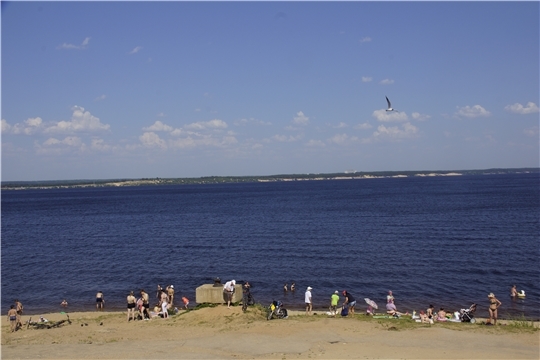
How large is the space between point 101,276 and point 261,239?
72.4ft

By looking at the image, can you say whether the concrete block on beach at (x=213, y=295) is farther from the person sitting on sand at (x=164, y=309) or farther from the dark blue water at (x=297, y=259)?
the dark blue water at (x=297, y=259)

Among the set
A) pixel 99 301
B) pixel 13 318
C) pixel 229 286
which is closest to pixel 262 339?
pixel 229 286

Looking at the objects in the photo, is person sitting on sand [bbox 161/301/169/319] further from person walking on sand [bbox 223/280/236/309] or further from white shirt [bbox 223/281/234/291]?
white shirt [bbox 223/281/234/291]

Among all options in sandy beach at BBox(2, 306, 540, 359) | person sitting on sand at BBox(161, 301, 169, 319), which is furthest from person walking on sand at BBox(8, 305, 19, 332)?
person sitting on sand at BBox(161, 301, 169, 319)

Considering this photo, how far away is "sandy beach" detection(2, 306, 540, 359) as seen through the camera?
17.6m

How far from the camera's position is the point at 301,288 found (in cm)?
3509

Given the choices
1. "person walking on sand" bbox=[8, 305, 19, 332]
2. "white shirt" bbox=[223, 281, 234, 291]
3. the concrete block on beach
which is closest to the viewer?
"person walking on sand" bbox=[8, 305, 19, 332]

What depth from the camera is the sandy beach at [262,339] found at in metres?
17.6

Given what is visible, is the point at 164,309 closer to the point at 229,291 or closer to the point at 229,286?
the point at 229,291

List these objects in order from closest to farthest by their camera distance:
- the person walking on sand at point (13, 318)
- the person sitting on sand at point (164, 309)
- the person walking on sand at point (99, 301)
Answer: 1. the person walking on sand at point (13, 318)
2. the person sitting on sand at point (164, 309)
3. the person walking on sand at point (99, 301)

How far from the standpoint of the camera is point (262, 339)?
19609mm

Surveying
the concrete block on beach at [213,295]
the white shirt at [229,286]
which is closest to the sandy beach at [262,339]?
the concrete block on beach at [213,295]

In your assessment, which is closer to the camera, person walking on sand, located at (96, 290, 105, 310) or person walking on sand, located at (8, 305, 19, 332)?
person walking on sand, located at (8, 305, 19, 332)

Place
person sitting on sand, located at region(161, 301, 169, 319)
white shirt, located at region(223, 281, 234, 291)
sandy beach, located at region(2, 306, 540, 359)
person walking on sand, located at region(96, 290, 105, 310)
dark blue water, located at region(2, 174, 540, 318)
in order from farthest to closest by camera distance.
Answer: dark blue water, located at region(2, 174, 540, 318)
person walking on sand, located at region(96, 290, 105, 310)
person sitting on sand, located at region(161, 301, 169, 319)
white shirt, located at region(223, 281, 234, 291)
sandy beach, located at region(2, 306, 540, 359)
